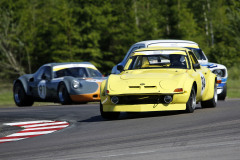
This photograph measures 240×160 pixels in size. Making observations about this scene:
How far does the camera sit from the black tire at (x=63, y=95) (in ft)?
60.9

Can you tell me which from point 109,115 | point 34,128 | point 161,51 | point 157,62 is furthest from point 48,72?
point 34,128

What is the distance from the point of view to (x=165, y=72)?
11.7 metres

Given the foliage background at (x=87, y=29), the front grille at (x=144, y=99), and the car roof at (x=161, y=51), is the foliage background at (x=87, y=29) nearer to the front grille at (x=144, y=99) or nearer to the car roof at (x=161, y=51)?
the car roof at (x=161, y=51)

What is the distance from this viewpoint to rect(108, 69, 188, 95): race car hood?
425 inches

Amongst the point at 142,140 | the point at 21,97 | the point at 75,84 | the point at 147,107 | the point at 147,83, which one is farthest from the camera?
the point at 21,97

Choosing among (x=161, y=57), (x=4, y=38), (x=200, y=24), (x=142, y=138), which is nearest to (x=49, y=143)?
(x=142, y=138)

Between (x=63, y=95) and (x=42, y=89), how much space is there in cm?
125

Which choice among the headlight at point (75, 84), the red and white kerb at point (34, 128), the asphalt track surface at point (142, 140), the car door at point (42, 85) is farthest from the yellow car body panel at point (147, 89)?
the car door at point (42, 85)

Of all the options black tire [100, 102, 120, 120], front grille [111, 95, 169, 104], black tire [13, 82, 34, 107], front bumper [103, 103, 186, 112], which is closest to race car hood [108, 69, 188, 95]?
front grille [111, 95, 169, 104]

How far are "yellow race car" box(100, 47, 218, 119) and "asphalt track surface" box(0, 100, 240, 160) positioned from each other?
0.26 m

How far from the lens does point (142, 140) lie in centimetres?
815

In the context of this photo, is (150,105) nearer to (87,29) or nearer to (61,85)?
(61,85)

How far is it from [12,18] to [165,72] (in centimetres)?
4819

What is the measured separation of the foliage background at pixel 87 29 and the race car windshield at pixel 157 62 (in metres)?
42.1
